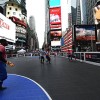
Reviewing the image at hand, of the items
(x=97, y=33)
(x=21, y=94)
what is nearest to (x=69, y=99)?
(x=21, y=94)

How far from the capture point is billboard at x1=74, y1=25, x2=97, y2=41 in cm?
8350

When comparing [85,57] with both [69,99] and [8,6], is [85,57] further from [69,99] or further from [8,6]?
[8,6]

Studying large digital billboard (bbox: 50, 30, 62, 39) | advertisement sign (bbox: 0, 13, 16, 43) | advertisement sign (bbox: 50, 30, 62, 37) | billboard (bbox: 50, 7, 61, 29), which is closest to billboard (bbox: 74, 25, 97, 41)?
advertisement sign (bbox: 0, 13, 16, 43)

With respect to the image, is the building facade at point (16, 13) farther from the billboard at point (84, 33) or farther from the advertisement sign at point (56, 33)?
the advertisement sign at point (56, 33)

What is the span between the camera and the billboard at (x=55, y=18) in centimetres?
16589

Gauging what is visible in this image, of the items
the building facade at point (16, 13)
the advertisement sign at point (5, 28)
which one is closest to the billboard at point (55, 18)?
the building facade at point (16, 13)

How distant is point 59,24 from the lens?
167 meters

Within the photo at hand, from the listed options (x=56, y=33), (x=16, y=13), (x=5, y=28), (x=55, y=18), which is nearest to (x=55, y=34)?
(x=56, y=33)

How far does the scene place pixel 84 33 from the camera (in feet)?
274

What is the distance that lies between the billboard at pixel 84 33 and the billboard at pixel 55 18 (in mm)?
81614

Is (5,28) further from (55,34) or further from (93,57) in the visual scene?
(55,34)

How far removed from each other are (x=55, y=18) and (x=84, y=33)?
8481cm

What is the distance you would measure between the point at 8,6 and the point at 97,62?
99.1 meters

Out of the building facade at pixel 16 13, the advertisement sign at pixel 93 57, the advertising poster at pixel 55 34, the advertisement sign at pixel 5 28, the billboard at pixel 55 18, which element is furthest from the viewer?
the advertising poster at pixel 55 34
